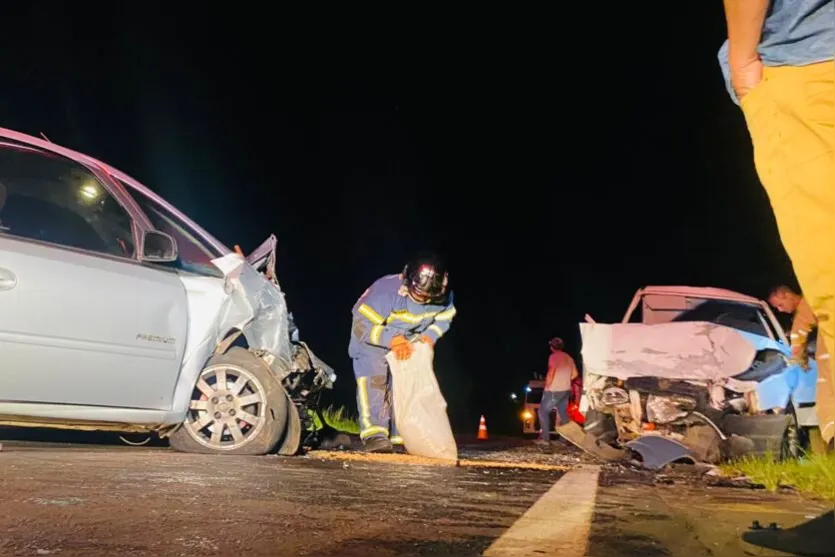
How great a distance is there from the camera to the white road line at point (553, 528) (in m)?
2.38

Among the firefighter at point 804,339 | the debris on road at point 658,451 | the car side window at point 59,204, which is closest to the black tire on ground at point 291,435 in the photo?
the car side window at point 59,204

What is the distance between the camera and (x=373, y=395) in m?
6.86

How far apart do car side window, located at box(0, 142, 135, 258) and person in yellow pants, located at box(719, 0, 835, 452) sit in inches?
148

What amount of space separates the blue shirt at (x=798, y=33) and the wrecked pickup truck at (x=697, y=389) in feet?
13.1

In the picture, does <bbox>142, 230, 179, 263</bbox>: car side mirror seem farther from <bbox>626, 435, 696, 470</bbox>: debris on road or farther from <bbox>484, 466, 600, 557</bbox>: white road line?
<bbox>626, 435, 696, 470</bbox>: debris on road

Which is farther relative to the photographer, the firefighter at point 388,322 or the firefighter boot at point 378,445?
the firefighter at point 388,322

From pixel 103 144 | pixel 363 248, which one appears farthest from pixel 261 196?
pixel 103 144

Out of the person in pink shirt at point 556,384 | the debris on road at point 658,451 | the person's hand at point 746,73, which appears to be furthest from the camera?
the person in pink shirt at point 556,384

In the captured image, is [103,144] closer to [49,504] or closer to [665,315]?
[665,315]

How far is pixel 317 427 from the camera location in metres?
6.87

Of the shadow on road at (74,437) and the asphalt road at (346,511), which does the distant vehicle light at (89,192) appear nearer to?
the asphalt road at (346,511)

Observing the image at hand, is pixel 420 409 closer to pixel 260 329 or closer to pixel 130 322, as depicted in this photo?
pixel 260 329

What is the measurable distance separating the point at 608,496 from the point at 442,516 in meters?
1.16

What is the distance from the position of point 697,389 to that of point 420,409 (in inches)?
91.6
